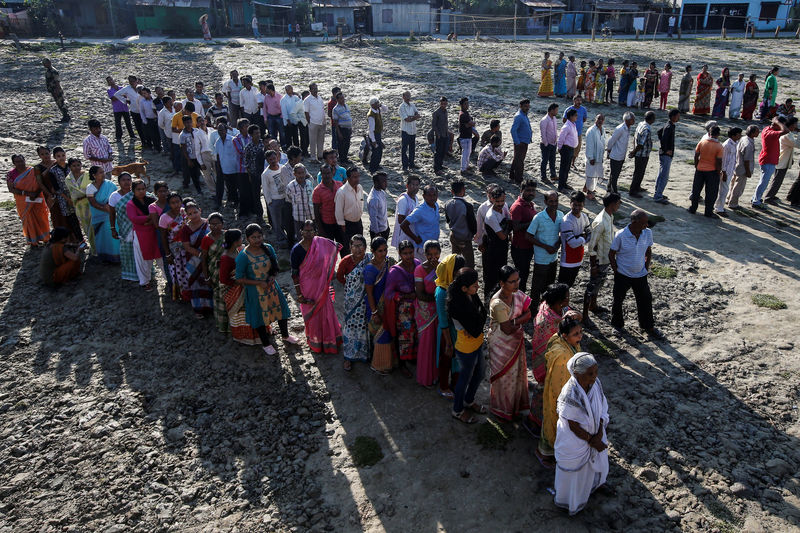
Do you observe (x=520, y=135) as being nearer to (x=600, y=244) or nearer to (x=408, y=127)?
(x=408, y=127)

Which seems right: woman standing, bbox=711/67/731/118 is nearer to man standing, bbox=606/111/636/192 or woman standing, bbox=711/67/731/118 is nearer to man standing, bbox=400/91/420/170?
man standing, bbox=606/111/636/192

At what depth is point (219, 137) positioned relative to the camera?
1069 centimetres

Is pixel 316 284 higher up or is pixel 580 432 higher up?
pixel 316 284

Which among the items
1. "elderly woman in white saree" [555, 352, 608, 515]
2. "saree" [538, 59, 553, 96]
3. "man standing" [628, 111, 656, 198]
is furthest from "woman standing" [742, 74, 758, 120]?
"elderly woman in white saree" [555, 352, 608, 515]

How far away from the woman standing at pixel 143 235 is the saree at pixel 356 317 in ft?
9.55

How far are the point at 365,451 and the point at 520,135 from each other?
8.55m

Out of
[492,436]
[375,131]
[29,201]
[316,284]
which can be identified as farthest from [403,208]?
[29,201]

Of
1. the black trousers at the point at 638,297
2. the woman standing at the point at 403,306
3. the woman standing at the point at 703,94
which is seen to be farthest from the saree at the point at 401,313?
the woman standing at the point at 703,94

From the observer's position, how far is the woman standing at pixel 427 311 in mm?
5570

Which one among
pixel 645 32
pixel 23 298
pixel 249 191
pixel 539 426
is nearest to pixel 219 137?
pixel 249 191

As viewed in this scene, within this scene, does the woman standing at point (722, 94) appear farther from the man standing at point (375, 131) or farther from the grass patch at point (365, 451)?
the grass patch at point (365, 451)

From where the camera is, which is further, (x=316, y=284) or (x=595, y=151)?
(x=595, y=151)

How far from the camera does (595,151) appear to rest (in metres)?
11.0

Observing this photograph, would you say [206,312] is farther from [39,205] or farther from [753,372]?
[753,372]
